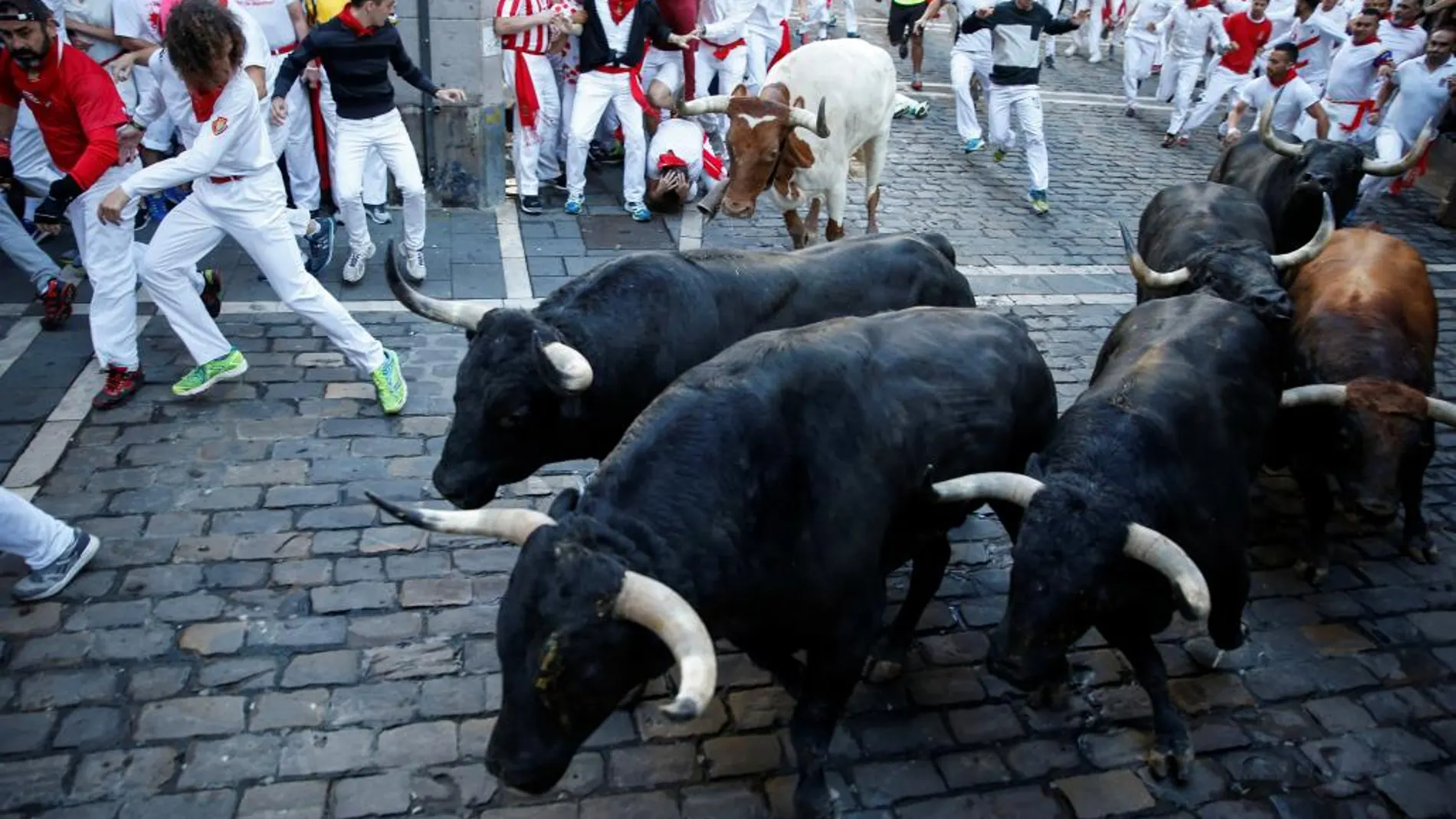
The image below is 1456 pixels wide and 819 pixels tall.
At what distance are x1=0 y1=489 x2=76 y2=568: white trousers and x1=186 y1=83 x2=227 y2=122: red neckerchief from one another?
8.86 ft

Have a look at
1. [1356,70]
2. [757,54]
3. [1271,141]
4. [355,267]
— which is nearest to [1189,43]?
[1356,70]

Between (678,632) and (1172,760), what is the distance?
2773mm

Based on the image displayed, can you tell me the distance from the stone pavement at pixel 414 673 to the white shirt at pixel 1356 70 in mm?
7471

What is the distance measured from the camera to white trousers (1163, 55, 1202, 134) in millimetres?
15359

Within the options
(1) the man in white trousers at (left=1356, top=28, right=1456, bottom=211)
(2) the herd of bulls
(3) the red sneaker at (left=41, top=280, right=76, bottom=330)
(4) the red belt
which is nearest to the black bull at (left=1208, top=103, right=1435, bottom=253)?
(2) the herd of bulls

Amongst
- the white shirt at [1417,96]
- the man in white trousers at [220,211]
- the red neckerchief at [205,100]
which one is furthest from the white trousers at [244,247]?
the white shirt at [1417,96]

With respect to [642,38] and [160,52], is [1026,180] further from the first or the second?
[160,52]

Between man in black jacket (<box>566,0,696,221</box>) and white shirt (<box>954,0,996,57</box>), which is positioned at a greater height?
white shirt (<box>954,0,996,57</box>)

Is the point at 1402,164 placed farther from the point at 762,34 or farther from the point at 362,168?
the point at 362,168

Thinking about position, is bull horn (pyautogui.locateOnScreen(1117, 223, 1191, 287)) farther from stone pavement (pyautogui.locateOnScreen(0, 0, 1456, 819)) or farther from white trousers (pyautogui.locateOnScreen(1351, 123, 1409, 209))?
white trousers (pyautogui.locateOnScreen(1351, 123, 1409, 209))

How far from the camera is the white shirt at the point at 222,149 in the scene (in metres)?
6.19

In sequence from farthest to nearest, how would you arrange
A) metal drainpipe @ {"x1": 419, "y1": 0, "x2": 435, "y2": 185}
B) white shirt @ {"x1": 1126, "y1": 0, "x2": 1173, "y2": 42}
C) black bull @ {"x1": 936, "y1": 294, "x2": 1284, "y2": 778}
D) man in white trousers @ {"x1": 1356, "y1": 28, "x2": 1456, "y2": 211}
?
white shirt @ {"x1": 1126, "y1": 0, "x2": 1173, "y2": 42} < man in white trousers @ {"x1": 1356, "y1": 28, "x2": 1456, "y2": 211} < metal drainpipe @ {"x1": 419, "y1": 0, "x2": 435, "y2": 185} < black bull @ {"x1": 936, "y1": 294, "x2": 1284, "y2": 778}

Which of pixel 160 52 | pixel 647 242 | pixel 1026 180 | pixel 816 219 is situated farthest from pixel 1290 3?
pixel 160 52

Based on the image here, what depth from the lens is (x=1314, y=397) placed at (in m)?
5.41
